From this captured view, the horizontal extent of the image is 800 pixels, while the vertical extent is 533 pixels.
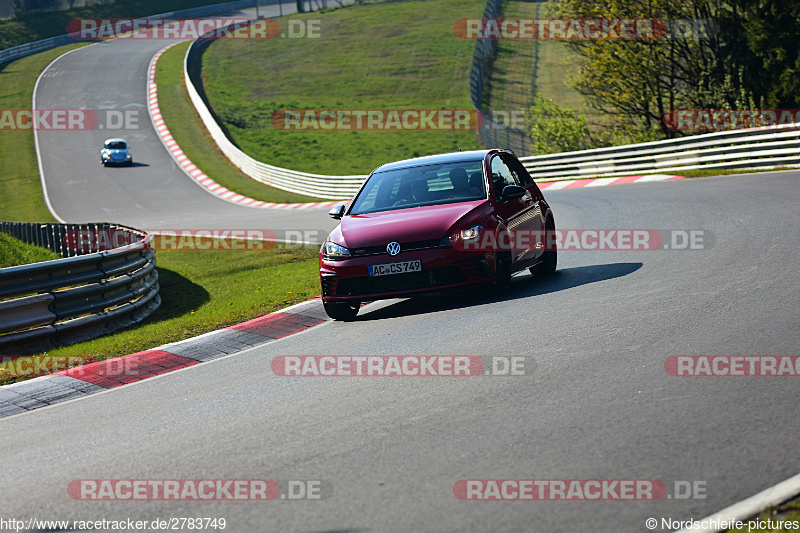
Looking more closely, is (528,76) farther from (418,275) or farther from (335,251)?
(418,275)

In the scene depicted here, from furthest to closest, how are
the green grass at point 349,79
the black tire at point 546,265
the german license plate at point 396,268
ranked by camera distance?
the green grass at point 349,79 → the black tire at point 546,265 → the german license plate at point 396,268

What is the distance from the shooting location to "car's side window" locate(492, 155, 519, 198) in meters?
10.4

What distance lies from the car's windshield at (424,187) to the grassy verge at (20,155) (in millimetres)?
26571

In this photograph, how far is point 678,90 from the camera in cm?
3102

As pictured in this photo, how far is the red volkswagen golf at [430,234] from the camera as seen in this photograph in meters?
9.27

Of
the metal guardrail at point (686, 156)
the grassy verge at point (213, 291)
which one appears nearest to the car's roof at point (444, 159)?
the grassy verge at point (213, 291)

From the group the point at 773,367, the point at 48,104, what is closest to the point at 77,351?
the point at 773,367

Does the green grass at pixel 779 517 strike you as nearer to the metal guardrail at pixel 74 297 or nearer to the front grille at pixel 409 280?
the front grille at pixel 409 280

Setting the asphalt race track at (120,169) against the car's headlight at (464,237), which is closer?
the car's headlight at (464,237)

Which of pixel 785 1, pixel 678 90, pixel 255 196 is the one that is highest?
pixel 785 1

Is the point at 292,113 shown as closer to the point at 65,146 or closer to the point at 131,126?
the point at 131,126

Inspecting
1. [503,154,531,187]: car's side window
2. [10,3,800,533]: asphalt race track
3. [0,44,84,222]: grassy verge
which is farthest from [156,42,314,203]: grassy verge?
[10,3,800,533]: asphalt race track

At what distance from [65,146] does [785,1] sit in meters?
37.3

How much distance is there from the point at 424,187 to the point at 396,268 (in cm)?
151
